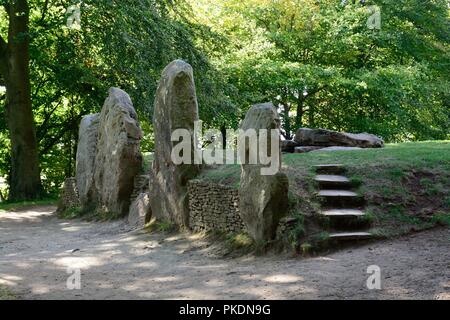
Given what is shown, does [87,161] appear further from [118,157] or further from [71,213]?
[118,157]

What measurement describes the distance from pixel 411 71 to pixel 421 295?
52.5 ft

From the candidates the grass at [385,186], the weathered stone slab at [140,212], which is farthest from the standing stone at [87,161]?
the grass at [385,186]

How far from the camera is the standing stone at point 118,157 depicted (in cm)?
1398

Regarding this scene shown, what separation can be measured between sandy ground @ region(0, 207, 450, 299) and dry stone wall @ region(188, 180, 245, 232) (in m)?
0.38

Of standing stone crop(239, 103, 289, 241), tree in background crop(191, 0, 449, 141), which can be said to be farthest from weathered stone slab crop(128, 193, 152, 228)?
Answer: tree in background crop(191, 0, 449, 141)

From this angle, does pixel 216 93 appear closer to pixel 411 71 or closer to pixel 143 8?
pixel 143 8

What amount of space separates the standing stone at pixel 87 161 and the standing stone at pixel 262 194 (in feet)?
25.0

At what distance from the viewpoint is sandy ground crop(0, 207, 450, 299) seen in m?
6.32

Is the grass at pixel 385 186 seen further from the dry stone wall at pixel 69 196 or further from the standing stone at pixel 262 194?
the dry stone wall at pixel 69 196

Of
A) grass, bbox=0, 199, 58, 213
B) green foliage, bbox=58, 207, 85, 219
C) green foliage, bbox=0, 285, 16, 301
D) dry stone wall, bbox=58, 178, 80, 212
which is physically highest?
dry stone wall, bbox=58, 178, 80, 212

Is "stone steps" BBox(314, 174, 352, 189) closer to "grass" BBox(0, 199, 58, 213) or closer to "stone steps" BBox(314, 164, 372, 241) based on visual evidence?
"stone steps" BBox(314, 164, 372, 241)

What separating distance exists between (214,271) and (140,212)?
5194 mm

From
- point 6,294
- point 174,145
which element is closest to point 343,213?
point 174,145
